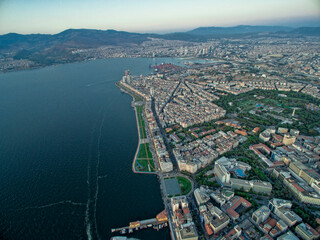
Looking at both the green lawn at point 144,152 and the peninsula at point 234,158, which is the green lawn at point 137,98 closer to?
the peninsula at point 234,158

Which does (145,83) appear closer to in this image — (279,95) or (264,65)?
(279,95)

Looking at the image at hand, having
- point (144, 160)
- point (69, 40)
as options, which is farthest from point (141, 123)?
point (69, 40)

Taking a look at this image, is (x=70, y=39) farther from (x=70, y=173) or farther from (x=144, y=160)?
(x=144, y=160)

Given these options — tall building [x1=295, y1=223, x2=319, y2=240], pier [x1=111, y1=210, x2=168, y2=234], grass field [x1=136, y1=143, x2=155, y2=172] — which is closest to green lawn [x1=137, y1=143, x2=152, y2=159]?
grass field [x1=136, y1=143, x2=155, y2=172]

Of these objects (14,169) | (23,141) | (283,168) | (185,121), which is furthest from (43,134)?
(283,168)

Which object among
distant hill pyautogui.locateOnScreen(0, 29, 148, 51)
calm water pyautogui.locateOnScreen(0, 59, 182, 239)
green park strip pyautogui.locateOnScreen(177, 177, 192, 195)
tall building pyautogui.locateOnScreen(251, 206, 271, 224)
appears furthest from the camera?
distant hill pyautogui.locateOnScreen(0, 29, 148, 51)

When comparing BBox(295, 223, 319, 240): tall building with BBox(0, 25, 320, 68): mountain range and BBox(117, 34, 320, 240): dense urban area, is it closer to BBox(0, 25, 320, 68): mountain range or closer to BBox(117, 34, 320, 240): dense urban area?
BBox(117, 34, 320, 240): dense urban area
